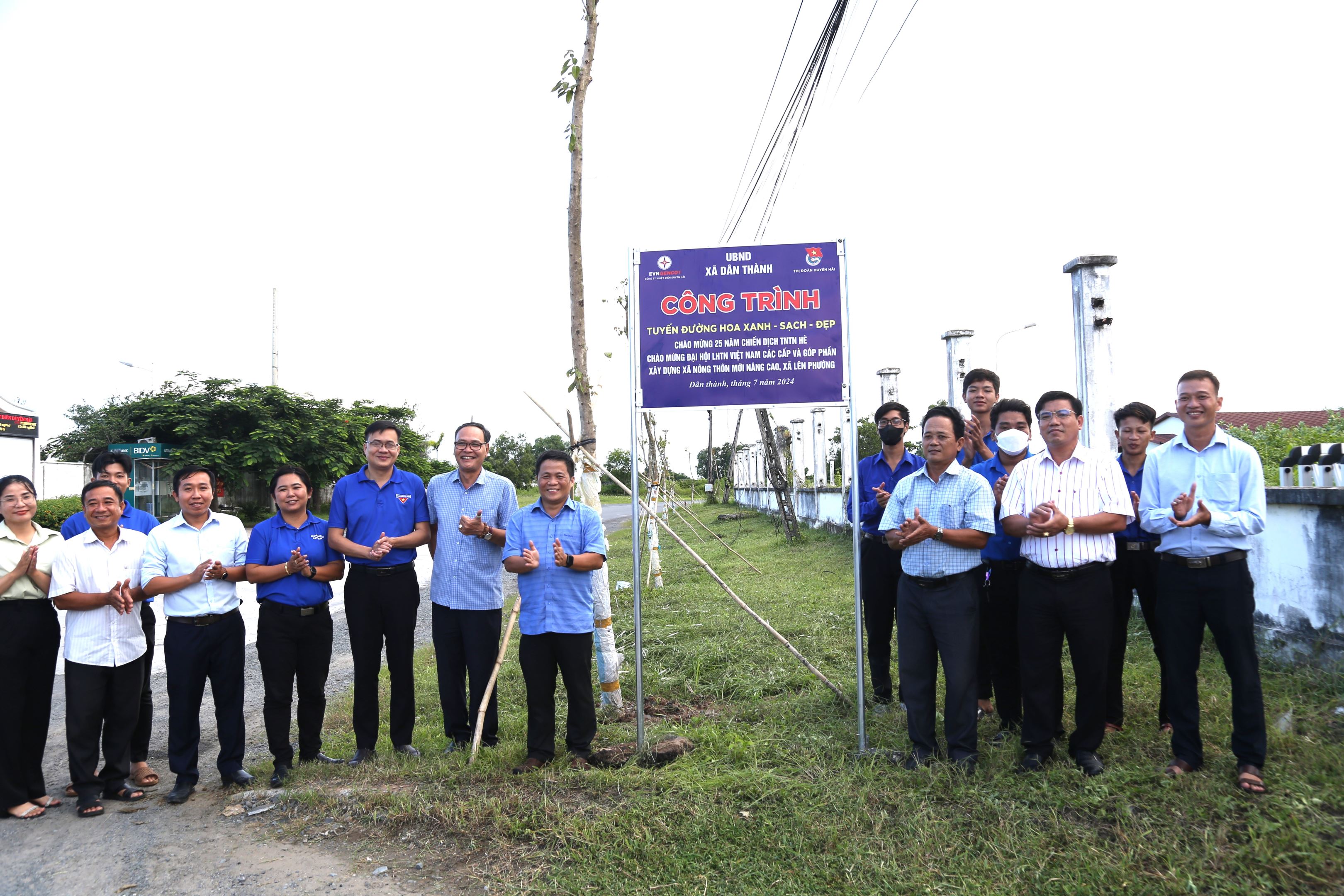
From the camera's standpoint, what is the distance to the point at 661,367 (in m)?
4.61

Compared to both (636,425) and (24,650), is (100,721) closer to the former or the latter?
(24,650)

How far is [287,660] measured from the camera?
4.46m

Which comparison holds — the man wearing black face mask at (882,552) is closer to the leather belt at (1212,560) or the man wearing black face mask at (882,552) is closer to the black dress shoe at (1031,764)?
the black dress shoe at (1031,764)

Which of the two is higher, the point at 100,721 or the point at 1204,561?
the point at 1204,561

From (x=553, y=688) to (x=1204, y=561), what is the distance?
122 inches

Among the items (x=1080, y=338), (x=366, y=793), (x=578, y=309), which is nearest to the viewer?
(x=366, y=793)

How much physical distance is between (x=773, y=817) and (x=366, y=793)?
193 centimetres

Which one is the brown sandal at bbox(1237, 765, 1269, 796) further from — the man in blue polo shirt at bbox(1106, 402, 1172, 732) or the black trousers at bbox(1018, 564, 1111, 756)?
the man in blue polo shirt at bbox(1106, 402, 1172, 732)

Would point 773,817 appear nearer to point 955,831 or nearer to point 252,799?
point 955,831

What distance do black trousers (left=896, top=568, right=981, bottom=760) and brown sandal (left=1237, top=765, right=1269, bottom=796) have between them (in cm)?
104

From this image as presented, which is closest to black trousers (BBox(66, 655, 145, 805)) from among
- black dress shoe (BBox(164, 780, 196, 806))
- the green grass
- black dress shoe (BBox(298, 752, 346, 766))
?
black dress shoe (BBox(164, 780, 196, 806))

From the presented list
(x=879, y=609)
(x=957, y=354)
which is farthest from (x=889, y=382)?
(x=879, y=609)

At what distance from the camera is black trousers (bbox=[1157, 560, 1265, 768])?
358cm

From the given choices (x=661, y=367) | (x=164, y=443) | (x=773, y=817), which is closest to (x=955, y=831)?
(x=773, y=817)
